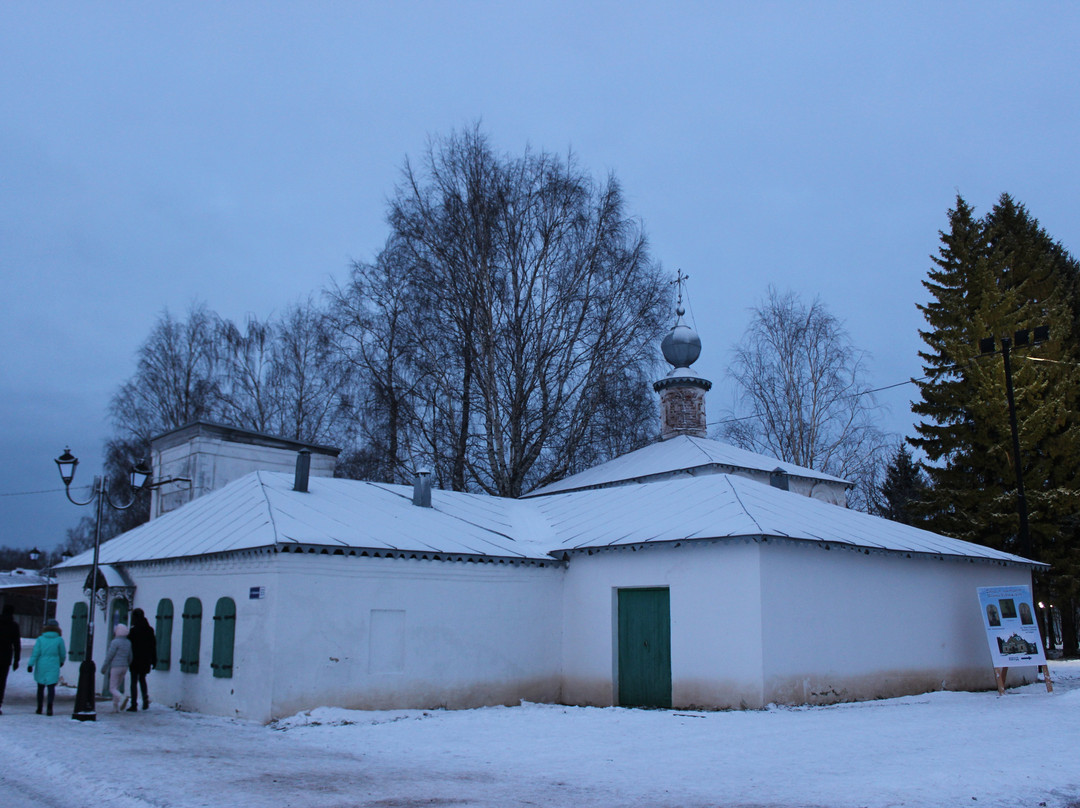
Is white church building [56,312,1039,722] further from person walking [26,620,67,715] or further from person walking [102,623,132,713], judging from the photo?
person walking [26,620,67,715]

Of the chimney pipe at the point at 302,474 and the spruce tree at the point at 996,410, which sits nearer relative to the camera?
the chimney pipe at the point at 302,474

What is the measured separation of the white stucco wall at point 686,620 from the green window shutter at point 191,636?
6388 millimetres

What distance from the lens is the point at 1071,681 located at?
61.6 feet

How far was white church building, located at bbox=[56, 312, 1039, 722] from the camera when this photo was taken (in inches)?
536

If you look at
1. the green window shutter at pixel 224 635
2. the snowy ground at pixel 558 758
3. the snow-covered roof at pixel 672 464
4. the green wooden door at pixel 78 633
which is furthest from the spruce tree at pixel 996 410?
the green wooden door at pixel 78 633

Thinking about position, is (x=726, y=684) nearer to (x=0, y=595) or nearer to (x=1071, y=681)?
(x=1071, y=681)

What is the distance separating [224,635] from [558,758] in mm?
6644

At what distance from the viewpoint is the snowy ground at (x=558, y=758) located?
7363 millimetres

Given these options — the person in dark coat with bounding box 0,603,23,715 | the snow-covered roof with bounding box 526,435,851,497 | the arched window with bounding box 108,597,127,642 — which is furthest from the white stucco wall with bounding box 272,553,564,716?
the arched window with bounding box 108,597,127,642

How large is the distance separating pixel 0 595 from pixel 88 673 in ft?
115

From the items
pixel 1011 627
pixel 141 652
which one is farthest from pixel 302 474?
pixel 1011 627

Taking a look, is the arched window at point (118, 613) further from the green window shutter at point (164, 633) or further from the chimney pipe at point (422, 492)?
the chimney pipe at point (422, 492)

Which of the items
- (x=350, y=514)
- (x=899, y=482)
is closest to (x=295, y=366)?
(x=350, y=514)

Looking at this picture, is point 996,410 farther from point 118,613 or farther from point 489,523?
point 118,613
